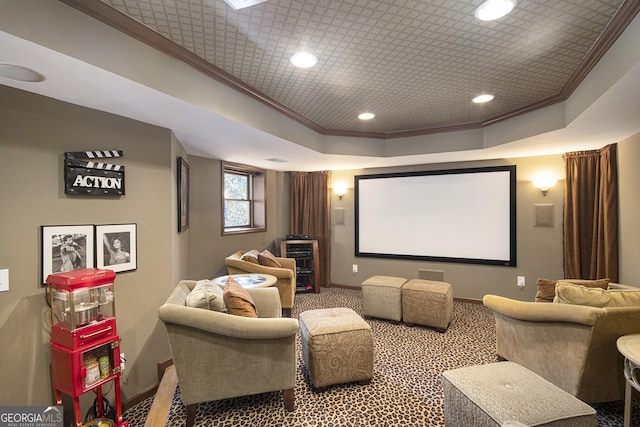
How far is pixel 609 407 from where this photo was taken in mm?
2074

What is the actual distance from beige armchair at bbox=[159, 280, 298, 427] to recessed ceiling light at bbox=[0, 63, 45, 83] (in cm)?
146

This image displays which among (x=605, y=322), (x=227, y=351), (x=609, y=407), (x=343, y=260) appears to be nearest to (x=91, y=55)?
(x=227, y=351)

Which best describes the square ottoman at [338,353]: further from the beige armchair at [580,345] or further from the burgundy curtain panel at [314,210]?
the burgundy curtain panel at [314,210]

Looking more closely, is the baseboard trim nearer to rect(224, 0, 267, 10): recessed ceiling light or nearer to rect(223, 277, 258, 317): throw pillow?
rect(223, 277, 258, 317): throw pillow

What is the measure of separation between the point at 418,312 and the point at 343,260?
2056mm

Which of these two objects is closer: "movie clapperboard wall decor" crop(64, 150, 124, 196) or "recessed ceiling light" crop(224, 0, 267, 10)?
"recessed ceiling light" crop(224, 0, 267, 10)

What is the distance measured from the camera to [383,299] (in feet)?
12.1

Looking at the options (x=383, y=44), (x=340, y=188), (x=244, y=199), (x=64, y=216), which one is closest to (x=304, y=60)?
(x=383, y=44)

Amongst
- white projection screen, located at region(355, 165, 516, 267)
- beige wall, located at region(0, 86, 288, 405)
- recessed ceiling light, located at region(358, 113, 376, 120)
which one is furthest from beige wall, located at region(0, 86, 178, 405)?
white projection screen, located at region(355, 165, 516, 267)

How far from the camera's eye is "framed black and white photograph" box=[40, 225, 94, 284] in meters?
1.82

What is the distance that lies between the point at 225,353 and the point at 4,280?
132cm

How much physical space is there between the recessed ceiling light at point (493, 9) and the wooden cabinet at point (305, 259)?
399 centimetres

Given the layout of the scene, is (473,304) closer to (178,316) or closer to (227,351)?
(227,351)

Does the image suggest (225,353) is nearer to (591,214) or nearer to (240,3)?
(240,3)
